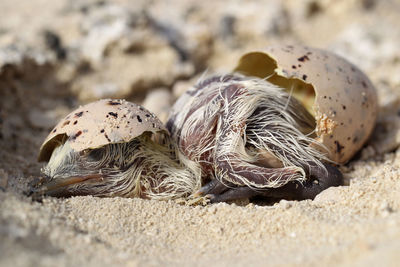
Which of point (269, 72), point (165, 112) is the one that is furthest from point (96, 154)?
point (269, 72)

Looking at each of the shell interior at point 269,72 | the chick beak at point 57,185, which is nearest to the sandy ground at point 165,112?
the chick beak at point 57,185

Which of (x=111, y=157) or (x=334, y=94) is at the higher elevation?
(x=334, y=94)

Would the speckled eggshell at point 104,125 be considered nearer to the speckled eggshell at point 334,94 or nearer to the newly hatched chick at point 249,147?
the newly hatched chick at point 249,147

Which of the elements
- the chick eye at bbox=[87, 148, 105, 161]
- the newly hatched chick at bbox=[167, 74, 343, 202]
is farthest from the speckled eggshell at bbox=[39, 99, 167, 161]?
the newly hatched chick at bbox=[167, 74, 343, 202]

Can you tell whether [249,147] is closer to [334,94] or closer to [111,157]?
[334,94]

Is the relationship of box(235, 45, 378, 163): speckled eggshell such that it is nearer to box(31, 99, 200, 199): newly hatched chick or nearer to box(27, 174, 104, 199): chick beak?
box(31, 99, 200, 199): newly hatched chick

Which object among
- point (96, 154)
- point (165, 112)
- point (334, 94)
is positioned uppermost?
point (334, 94)
